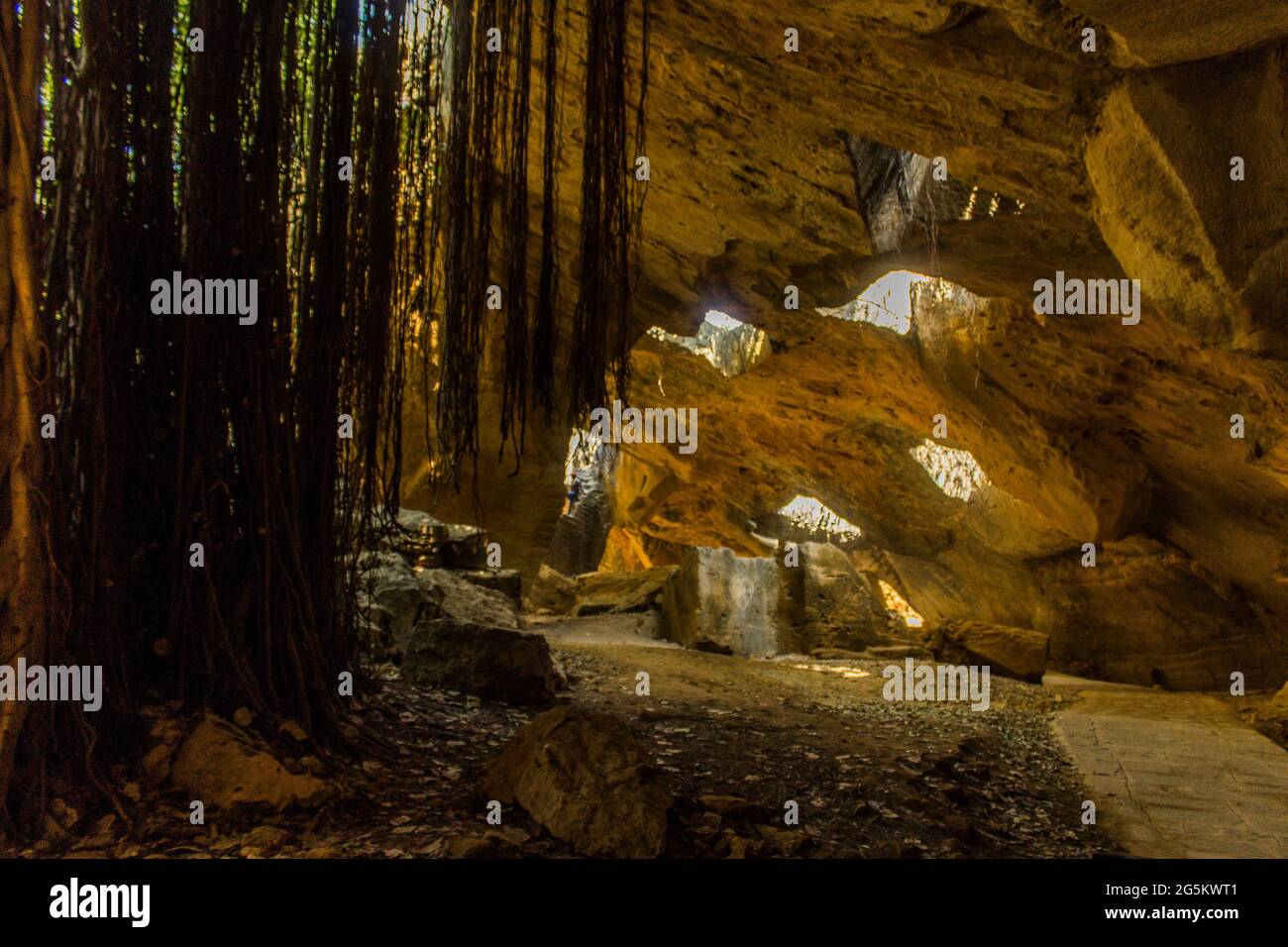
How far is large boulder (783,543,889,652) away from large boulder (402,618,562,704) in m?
6.86

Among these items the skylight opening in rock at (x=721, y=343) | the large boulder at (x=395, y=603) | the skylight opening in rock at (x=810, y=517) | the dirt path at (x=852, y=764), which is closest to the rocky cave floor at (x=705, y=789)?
the dirt path at (x=852, y=764)

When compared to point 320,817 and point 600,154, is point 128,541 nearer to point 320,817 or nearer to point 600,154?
point 320,817

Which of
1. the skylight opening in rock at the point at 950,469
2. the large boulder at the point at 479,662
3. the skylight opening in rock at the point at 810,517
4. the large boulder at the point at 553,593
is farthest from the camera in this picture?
the skylight opening in rock at the point at 810,517

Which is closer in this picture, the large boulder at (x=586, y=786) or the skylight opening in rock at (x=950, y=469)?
the large boulder at (x=586, y=786)

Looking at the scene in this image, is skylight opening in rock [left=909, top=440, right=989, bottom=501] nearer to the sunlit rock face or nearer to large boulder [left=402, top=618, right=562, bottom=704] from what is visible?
the sunlit rock face

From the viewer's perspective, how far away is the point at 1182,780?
4.70 meters

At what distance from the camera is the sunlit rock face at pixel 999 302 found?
379cm

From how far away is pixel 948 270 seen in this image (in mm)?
7562

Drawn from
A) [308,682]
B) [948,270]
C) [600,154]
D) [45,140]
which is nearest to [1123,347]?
[948,270]

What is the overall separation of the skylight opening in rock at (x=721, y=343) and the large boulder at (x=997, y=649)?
182 inches

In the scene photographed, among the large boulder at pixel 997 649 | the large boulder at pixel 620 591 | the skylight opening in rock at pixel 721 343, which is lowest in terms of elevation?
the large boulder at pixel 997 649

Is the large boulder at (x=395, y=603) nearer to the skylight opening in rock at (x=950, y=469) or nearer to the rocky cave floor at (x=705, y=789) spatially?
the rocky cave floor at (x=705, y=789)

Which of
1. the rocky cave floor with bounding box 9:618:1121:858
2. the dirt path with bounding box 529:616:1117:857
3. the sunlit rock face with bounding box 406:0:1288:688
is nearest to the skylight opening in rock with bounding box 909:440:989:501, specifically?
the sunlit rock face with bounding box 406:0:1288:688
